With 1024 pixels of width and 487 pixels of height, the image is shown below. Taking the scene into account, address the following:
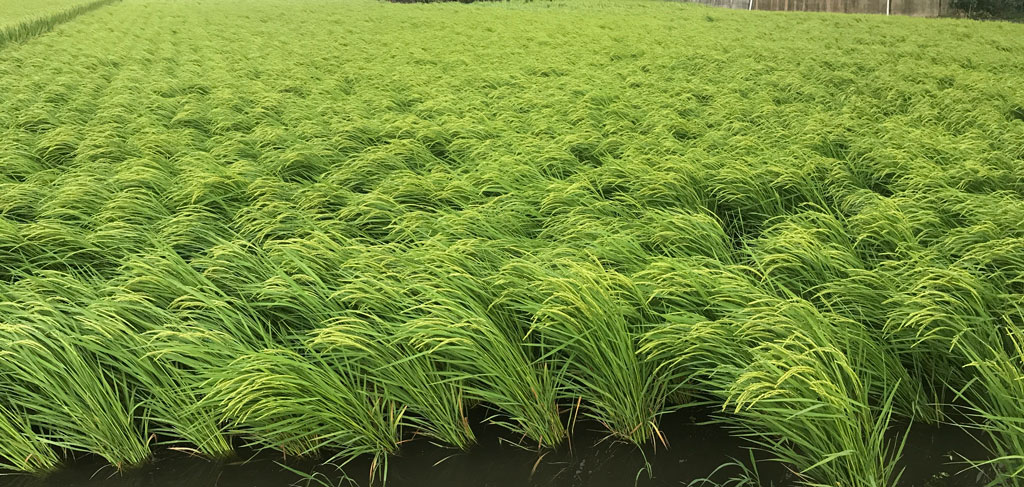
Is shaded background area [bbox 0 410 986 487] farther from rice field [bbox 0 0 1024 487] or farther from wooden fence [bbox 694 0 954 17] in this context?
wooden fence [bbox 694 0 954 17]

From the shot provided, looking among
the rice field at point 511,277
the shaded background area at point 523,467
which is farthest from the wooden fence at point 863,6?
the shaded background area at point 523,467

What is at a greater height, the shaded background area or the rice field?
the rice field

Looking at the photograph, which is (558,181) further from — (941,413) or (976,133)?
(976,133)

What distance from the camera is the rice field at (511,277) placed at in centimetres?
176

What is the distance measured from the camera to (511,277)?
2107 mm

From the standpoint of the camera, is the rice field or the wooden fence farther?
the wooden fence

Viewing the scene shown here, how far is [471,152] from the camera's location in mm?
3842

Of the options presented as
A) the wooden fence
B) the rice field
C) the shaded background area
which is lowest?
the shaded background area

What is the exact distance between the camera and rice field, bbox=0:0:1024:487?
176 cm

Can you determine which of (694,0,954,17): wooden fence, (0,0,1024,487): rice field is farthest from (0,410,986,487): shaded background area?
(694,0,954,17): wooden fence

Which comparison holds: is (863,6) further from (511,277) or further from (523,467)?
(523,467)

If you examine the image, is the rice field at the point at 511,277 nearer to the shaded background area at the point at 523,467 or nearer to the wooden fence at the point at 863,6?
the shaded background area at the point at 523,467

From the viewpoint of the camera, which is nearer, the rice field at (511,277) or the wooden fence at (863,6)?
the rice field at (511,277)

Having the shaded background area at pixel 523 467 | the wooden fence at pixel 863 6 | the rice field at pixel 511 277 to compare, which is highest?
the wooden fence at pixel 863 6
